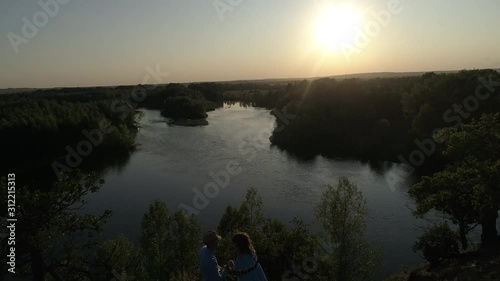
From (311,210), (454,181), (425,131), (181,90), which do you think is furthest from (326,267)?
(181,90)

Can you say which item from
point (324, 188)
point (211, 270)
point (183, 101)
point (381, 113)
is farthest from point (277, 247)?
point (183, 101)

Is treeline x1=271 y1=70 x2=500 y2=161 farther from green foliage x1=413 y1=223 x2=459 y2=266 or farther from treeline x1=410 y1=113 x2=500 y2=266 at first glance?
treeline x1=410 y1=113 x2=500 y2=266

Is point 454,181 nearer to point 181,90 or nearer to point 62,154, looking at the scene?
point 62,154

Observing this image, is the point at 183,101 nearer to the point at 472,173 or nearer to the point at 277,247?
the point at 277,247

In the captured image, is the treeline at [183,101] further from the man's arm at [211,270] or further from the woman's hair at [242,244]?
the woman's hair at [242,244]

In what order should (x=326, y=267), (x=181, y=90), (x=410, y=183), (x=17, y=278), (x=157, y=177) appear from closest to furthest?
1. (x=326, y=267)
2. (x=17, y=278)
3. (x=410, y=183)
4. (x=157, y=177)
5. (x=181, y=90)

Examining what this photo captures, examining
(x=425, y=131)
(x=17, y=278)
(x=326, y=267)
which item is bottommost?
(x=17, y=278)
